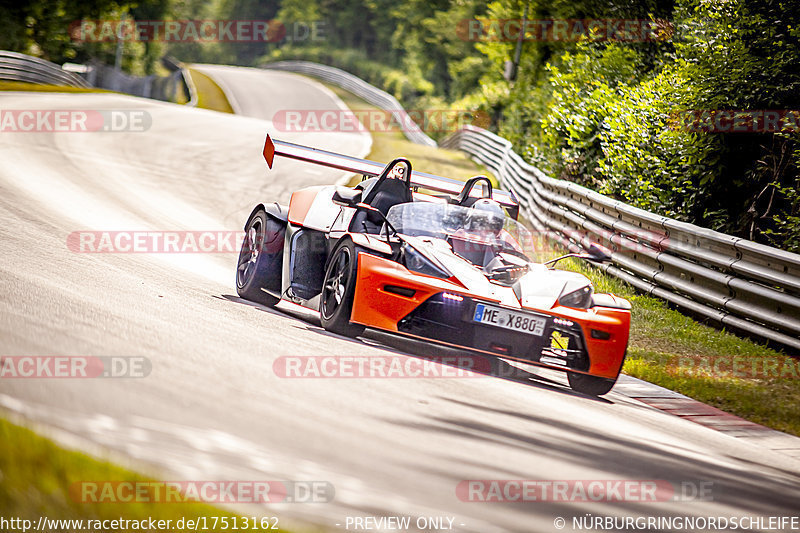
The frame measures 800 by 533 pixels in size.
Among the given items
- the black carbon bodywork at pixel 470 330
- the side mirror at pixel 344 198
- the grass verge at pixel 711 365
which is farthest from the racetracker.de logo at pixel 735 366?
the side mirror at pixel 344 198

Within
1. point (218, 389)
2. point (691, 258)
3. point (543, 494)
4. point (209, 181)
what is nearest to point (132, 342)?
point (218, 389)

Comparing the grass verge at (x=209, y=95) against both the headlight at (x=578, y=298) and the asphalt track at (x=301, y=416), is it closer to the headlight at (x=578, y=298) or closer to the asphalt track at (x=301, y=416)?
the asphalt track at (x=301, y=416)

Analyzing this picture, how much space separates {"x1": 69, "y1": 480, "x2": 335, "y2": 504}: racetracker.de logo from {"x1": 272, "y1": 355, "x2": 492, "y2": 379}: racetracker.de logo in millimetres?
1858

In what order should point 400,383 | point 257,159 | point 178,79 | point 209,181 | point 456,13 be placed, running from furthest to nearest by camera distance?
point 456,13 < point 178,79 < point 257,159 < point 209,181 < point 400,383

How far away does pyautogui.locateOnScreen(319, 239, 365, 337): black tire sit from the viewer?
696cm

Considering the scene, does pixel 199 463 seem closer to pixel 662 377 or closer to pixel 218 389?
pixel 218 389

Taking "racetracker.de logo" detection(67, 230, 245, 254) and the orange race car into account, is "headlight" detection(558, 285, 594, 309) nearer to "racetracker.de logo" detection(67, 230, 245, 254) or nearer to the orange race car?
the orange race car

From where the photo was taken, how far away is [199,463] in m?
3.33

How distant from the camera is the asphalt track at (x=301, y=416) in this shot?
11.4 feet

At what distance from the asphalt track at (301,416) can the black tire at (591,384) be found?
16cm

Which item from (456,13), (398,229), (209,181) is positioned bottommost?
(209,181)

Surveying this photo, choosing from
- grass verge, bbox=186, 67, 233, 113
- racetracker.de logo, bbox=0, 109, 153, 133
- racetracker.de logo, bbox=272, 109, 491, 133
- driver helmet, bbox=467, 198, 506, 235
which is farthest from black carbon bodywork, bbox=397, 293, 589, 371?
grass verge, bbox=186, 67, 233, 113

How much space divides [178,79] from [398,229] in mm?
44671

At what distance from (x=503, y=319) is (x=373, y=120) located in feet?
126
